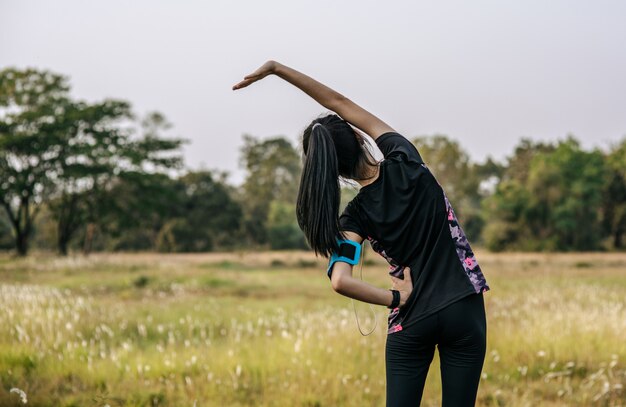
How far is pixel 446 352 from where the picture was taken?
278cm

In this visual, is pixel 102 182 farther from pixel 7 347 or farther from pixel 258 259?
pixel 7 347

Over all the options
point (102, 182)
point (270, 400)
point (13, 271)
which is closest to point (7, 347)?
point (270, 400)

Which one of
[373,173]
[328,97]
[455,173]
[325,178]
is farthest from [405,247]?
[455,173]

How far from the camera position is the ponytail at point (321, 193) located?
8.64 ft

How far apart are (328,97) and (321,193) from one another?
0.56m

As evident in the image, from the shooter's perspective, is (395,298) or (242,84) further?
(242,84)

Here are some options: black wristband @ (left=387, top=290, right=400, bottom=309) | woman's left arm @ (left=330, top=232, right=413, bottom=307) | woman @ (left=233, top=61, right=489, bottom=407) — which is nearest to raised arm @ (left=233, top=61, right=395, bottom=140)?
woman @ (left=233, top=61, right=489, bottom=407)

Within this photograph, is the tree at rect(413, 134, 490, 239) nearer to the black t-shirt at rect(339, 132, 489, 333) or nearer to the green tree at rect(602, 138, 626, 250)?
the green tree at rect(602, 138, 626, 250)

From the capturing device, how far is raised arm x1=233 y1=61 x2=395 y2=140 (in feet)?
9.70

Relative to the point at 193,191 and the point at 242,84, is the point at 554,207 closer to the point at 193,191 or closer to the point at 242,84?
the point at 193,191

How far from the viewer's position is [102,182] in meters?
39.9

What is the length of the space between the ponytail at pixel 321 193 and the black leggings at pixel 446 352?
19.5 inches

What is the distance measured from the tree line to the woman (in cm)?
1665

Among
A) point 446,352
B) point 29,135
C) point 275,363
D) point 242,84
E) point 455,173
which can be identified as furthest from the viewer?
point 455,173
